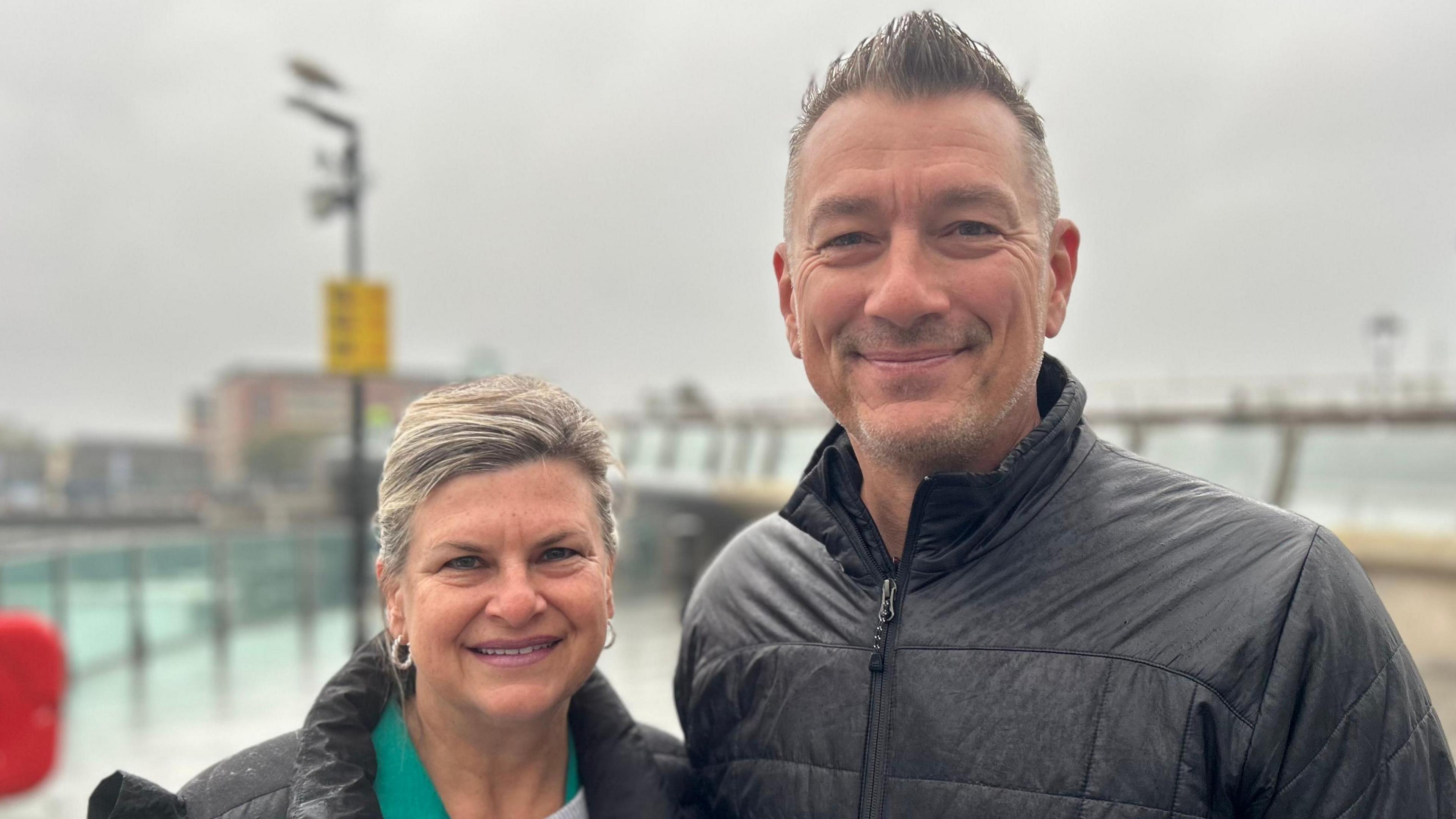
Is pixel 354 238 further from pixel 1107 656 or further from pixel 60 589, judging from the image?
pixel 1107 656

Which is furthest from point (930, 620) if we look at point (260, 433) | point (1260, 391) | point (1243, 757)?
point (260, 433)

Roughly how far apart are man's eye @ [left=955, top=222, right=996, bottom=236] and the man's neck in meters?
0.30

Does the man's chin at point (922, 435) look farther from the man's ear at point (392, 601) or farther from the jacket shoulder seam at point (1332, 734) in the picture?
the man's ear at point (392, 601)

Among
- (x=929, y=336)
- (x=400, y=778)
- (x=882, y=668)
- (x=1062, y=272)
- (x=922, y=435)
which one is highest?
(x=1062, y=272)

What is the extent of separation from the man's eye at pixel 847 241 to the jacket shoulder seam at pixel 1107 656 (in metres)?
0.64

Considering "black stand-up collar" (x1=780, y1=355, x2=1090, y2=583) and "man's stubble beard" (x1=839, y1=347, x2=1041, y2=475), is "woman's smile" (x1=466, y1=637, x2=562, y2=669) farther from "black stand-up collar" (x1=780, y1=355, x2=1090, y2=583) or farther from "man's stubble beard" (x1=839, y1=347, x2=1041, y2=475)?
"man's stubble beard" (x1=839, y1=347, x2=1041, y2=475)

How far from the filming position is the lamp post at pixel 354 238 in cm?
1202

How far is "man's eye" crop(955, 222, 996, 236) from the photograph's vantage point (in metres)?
1.84

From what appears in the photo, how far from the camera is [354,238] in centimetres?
1302

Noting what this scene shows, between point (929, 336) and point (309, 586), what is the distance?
14.3 meters

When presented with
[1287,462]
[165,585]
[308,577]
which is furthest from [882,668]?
[308,577]

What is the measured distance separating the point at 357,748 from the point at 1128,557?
1339 mm

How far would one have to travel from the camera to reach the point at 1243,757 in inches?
63.6

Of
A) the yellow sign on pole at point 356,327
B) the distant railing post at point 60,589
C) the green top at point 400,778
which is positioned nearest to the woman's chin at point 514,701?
the green top at point 400,778
